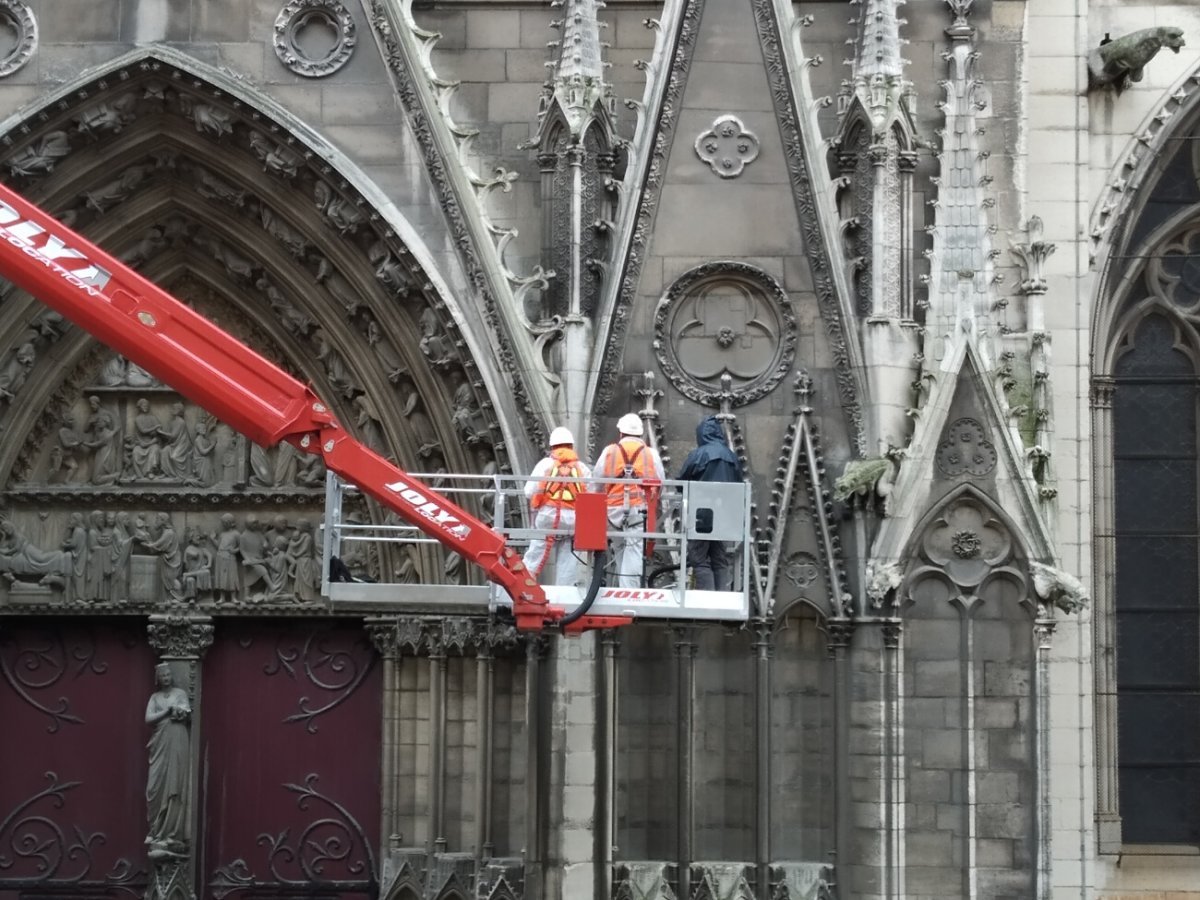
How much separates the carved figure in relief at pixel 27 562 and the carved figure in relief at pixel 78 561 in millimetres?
28

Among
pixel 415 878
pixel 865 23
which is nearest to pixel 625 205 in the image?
pixel 865 23

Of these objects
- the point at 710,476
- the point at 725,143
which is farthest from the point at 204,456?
the point at 710,476

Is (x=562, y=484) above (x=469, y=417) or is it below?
below

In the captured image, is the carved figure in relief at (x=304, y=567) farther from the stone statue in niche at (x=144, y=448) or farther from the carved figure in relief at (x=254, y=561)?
the stone statue in niche at (x=144, y=448)

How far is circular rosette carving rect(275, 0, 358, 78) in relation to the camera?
16.9 m

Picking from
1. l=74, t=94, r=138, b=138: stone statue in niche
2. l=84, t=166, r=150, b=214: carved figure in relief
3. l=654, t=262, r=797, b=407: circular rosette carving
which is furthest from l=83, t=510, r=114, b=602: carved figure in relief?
l=654, t=262, r=797, b=407: circular rosette carving

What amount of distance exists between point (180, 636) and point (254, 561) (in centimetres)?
71

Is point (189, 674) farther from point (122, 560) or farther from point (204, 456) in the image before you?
point (204, 456)

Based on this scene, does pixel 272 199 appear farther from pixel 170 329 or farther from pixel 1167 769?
pixel 1167 769

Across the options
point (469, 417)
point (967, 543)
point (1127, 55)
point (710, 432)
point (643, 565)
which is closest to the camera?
point (643, 565)

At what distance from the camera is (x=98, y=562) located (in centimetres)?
1767

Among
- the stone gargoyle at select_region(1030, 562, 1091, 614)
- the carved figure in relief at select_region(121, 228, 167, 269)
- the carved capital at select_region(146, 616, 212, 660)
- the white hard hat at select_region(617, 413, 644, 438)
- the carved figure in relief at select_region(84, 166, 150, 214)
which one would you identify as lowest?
the carved capital at select_region(146, 616, 212, 660)

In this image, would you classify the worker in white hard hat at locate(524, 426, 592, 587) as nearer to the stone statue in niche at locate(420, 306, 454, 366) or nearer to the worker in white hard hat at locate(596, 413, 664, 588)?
the worker in white hard hat at locate(596, 413, 664, 588)

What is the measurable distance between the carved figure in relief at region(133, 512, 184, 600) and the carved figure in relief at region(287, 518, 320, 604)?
2.48 ft
